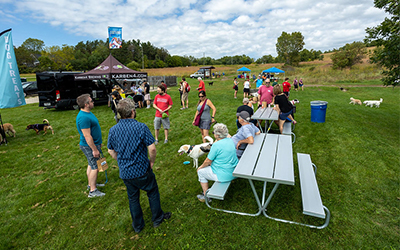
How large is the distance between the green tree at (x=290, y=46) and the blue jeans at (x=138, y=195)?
6395 cm

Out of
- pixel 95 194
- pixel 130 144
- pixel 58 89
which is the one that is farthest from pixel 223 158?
pixel 58 89

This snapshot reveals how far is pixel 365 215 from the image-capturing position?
9.35ft

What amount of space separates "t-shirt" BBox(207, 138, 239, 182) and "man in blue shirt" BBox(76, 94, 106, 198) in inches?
78.8

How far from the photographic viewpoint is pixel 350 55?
3378 cm

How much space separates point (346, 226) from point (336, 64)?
4149cm

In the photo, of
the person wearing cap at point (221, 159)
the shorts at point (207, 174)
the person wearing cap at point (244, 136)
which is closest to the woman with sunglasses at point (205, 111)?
the person wearing cap at point (244, 136)

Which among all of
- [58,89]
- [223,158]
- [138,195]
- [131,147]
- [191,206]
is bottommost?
[191,206]

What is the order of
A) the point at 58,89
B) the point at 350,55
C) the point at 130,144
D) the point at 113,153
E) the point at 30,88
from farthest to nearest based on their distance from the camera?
the point at 350,55 < the point at 30,88 < the point at 58,89 < the point at 113,153 < the point at 130,144

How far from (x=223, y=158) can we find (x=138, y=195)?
1311 millimetres

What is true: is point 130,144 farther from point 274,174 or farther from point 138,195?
point 274,174

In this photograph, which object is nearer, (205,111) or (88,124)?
(88,124)

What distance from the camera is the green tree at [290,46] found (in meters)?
56.5

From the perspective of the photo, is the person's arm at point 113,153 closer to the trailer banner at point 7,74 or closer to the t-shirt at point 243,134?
the t-shirt at point 243,134

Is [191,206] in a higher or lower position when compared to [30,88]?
lower
